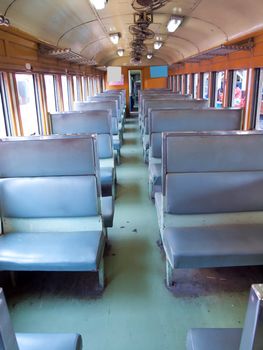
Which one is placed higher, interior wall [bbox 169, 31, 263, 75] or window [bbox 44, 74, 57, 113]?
interior wall [bbox 169, 31, 263, 75]

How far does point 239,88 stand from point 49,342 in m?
6.54

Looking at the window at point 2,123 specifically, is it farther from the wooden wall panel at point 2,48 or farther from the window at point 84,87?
the window at point 84,87

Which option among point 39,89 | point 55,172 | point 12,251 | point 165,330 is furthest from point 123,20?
point 165,330

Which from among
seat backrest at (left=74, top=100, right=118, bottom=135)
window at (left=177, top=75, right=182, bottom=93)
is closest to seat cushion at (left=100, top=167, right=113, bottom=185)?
seat backrest at (left=74, top=100, right=118, bottom=135)

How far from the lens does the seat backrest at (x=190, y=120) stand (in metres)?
4.18

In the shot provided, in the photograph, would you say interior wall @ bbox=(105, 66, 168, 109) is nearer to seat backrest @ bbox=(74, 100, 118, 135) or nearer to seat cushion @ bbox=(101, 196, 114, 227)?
seat backrest @ bbox=(74, 100, 118, 135)

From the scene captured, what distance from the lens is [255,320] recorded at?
728 mm

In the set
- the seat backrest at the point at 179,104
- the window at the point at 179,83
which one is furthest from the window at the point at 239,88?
the window at the point at 179,83

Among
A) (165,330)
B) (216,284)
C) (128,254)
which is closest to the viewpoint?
(165,330)

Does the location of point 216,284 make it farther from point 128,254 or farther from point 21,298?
point 21,298

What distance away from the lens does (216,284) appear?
2.40 m

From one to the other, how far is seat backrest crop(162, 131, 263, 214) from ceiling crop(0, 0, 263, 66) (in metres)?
2.91

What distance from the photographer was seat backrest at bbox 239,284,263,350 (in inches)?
28.1

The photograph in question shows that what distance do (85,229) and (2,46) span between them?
2851 millimetres
